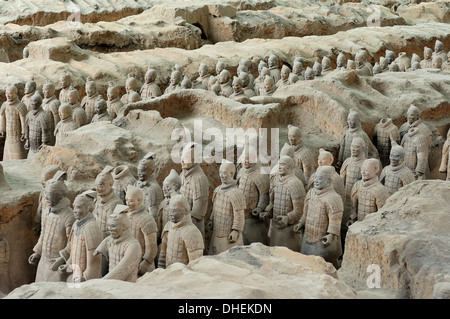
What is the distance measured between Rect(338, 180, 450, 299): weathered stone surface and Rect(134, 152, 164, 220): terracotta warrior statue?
186 centimetres

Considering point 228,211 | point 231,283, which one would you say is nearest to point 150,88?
point 228,211

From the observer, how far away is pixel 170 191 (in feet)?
18.8

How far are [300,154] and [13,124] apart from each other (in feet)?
13.3

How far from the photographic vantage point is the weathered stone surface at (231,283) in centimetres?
335

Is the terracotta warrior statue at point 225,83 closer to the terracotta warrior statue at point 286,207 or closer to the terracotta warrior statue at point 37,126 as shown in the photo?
the terracotta warrior statue at point 37,126

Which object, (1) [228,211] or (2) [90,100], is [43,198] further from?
(2) [90,100]

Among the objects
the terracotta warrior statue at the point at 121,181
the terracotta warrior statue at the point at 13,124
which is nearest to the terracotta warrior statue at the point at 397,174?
the terracotta warrior statue at the point at 121,181

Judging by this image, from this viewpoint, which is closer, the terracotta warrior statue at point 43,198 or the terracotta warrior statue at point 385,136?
the terracotta warrior statue at point 43,198

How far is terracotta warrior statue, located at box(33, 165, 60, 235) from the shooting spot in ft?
18.9

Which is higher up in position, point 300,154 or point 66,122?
point 66,122

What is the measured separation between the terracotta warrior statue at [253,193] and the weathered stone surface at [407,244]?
1.40 metres

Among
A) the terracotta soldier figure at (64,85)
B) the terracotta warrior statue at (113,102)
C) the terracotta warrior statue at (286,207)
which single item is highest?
the terracotta soldier figure at (64,85)

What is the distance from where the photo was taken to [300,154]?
7.16m

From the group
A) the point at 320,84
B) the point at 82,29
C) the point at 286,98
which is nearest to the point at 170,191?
the point at 286,98
